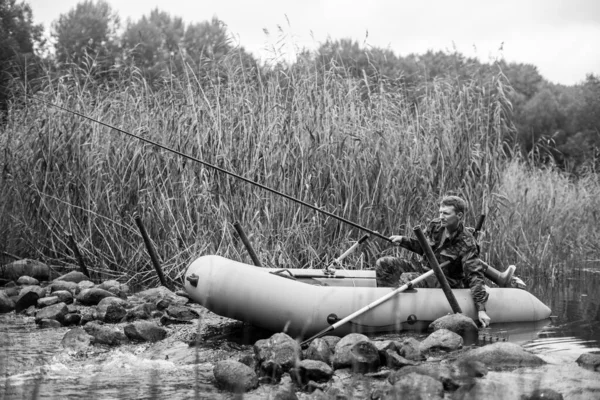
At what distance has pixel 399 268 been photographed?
6.66 metres

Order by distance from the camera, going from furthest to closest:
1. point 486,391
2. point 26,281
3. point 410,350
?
1. point 26,281
2. point 410,350
3. point 486,391

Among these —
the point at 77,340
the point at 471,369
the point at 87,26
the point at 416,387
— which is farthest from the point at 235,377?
the point at 87,26

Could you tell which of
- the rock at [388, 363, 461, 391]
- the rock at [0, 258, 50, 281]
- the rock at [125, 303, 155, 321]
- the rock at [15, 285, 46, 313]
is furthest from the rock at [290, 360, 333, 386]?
the rock at [0, 258, 50, 281]

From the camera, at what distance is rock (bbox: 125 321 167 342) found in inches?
227

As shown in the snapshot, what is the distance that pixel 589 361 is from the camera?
5074 millimetres

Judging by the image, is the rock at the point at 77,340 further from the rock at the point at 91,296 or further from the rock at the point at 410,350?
the rock at the point at 410,350

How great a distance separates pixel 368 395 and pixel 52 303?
388 cm

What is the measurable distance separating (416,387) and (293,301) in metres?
1.66

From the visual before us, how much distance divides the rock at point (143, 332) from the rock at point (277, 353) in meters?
1.16

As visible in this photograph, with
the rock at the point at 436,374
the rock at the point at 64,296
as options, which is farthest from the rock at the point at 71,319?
the rock at the point at 436,374

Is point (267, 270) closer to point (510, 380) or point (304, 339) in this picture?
point (304, 339)

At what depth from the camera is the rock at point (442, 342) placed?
5430 mm

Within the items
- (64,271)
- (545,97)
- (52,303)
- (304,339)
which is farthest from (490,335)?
(545,97)

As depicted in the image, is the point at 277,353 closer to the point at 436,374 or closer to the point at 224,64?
the point at 436,374
